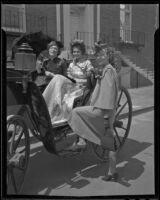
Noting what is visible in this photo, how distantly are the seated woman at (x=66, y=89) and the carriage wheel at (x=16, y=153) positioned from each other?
0.76 metres

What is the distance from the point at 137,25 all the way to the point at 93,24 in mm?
647

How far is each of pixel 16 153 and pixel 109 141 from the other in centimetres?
105

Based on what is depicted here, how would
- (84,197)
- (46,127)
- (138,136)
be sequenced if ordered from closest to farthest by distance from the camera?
(84,197)
(46,127)
(138,136)

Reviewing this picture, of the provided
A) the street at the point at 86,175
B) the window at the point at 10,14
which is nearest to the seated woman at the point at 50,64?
the window at the point at 10,14

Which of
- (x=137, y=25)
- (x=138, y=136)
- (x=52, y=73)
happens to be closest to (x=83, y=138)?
(x=52, y=73)

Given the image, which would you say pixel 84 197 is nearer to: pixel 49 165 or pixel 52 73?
pixel 49 165

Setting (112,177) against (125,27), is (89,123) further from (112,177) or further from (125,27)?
(125,27)

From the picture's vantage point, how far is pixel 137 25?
11.8 ft

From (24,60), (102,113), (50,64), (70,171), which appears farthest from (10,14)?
(70,171)

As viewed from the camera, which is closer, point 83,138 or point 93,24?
point 83,138

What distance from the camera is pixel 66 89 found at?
165 inches

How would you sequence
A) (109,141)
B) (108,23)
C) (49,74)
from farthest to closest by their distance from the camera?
(49,74) < (108,23) < (109,141)

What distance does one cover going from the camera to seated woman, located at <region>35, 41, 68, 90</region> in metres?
4.05
